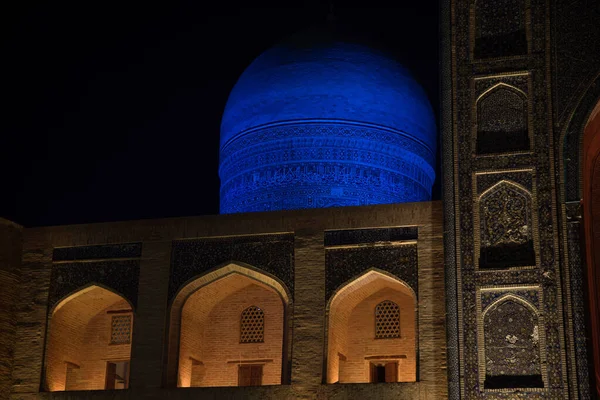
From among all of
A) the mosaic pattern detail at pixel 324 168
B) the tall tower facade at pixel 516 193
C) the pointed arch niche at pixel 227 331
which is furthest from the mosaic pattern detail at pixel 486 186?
the mosaic pattern detail at pixel 324 168

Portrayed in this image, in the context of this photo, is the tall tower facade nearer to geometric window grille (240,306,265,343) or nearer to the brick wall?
the brick wall

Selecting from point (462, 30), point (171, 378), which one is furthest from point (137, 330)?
point (462, 30)

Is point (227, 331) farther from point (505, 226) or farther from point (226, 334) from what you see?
point (505, 226)

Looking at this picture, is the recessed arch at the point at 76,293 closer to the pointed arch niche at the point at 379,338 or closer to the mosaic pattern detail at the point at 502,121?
the pointed arch niche at the point at 379,338

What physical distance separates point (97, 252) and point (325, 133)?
10.9ft

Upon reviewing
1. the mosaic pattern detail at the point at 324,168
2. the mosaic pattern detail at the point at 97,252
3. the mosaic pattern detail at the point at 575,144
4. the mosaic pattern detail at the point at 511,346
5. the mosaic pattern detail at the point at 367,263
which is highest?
the mosaic pattern detail at the point at 324,168

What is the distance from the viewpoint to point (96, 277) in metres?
11.6

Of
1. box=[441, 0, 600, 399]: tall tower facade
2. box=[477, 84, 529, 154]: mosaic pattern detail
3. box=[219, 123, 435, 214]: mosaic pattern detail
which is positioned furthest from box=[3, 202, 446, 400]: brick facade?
box=[219, 123, 435, 214]: mosaic pattern detail

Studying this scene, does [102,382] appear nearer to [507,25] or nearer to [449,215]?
[449,215]

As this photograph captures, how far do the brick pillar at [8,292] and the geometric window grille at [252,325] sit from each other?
7.46ft

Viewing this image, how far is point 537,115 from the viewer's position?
10523 mm

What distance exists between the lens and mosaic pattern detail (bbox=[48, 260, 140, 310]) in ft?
37.8

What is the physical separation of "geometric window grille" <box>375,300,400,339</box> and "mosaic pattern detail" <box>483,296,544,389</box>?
5.69ft

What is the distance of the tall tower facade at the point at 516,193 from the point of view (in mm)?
9844
